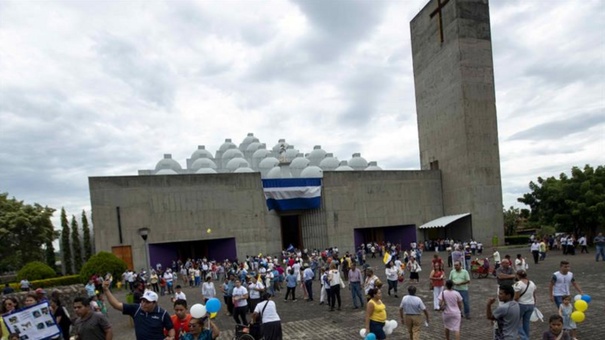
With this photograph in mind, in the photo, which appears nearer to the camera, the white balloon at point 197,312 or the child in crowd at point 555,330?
the child in crowd at point 555,330

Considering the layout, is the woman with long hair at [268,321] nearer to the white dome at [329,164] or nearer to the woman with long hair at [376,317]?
the woman with long hair at [376,317]

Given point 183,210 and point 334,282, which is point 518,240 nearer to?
point 183,210

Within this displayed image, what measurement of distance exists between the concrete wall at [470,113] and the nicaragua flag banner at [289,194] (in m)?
11.9

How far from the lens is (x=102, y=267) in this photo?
79.2 feet

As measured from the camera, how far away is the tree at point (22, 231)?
31750mm

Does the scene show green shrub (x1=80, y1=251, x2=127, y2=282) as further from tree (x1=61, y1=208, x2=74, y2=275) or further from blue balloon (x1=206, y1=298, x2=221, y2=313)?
blue balloon (x1=206, y1=298, x2=221, y2=313)

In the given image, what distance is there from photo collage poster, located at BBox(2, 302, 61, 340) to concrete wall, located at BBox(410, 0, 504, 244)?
33.9 m

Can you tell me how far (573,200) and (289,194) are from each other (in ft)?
62.8

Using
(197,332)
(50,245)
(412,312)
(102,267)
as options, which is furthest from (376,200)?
(197,332)

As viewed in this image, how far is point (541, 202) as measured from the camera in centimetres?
2964

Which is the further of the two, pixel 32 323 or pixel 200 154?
pixel 200 154

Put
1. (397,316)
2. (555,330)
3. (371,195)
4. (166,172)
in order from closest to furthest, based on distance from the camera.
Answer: (555,330), (397,316), (371,195), (166,172)

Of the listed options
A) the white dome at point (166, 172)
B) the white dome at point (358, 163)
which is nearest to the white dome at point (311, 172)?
the white dome at point (358, 163)

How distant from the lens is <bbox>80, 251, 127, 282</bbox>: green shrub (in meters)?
24.0
